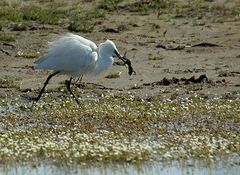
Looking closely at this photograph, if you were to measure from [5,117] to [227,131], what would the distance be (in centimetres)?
325

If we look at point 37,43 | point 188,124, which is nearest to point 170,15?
point 37,43

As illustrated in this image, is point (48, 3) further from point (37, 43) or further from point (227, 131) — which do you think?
point (227, 131)

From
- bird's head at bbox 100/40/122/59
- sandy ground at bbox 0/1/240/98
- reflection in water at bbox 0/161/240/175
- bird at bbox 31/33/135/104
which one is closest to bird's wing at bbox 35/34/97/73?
bird at bbox 31/33/135/104

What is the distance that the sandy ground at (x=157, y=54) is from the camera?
57.4 feet

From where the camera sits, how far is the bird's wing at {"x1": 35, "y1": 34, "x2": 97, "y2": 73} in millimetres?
15664

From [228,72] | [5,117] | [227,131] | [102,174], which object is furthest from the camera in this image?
[228,72]

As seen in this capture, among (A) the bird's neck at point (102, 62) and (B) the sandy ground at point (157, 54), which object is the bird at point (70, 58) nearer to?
(A) the bird's neck at point (102, 62)

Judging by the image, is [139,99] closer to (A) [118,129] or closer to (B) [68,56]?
(B) [68,56]

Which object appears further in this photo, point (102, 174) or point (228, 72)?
point (228, 72)

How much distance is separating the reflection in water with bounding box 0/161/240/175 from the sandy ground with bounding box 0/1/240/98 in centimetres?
511

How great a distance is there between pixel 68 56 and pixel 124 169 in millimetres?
4520

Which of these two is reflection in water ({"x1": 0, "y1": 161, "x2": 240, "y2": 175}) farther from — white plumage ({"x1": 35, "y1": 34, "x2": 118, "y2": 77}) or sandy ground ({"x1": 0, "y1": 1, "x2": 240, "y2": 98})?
sandy ground ({"x1": 0, "y1": 1, "x2": 240, "y2": 98})

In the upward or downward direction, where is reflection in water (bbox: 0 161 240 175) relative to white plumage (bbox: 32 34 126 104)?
downward

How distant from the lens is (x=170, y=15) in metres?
23.9
